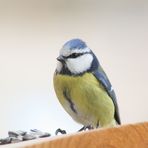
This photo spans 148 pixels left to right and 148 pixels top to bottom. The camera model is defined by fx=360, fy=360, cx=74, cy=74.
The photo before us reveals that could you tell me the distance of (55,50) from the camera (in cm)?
128

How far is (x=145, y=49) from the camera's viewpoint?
149cm

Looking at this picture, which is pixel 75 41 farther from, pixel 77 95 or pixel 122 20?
pixel 122 20

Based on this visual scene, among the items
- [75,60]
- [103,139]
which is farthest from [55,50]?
[103,139]

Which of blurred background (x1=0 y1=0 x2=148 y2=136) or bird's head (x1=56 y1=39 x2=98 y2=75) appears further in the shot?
blurred background (x1=0 y1=0 x2=148 y2=136)

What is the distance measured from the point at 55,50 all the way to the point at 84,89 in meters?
0.47

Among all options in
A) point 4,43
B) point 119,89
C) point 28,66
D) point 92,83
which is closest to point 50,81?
point 28,66

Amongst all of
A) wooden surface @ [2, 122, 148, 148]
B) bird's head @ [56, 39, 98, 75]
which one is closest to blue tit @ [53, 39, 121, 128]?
bird's head @ [56, 39, 98, 75]

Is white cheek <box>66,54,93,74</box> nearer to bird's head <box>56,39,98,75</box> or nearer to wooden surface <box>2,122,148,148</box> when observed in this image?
bird's head <box>56,39,98,75</box>

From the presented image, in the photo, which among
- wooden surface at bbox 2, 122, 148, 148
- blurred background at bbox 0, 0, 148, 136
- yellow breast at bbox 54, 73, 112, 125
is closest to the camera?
wooden surface at bbox 2, 122, 148, 148

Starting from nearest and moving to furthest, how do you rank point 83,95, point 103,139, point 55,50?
1. point 103,139
2. point 83,95
3. point 55,50

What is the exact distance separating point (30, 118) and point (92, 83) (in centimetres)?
41

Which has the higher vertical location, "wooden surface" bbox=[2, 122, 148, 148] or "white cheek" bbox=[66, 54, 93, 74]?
"white cheek" bbox=[66, 54, 93, 74]

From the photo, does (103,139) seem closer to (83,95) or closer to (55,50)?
(83,95)

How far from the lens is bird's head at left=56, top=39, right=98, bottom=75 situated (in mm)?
856
